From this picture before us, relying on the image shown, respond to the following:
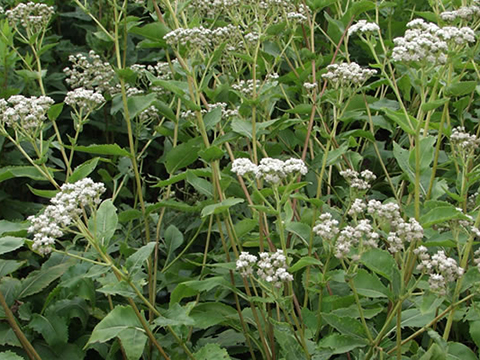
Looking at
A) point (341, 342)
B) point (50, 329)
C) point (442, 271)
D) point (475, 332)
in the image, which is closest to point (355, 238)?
point (442, 271)

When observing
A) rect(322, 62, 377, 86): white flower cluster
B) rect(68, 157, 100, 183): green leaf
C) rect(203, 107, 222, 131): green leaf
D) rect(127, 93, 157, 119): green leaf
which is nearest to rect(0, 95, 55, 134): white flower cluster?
rect(68, 157, 100, 183): green leaf

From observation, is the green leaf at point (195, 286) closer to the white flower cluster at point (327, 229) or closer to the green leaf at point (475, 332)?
the white flower cluster at point (327, 229)

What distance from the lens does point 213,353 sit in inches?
91.1

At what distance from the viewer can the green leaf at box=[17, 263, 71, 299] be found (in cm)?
282

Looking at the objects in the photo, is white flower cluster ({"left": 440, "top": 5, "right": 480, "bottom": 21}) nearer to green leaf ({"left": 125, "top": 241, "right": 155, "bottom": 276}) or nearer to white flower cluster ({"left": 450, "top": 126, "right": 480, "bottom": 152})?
white flower cluster ({"left": 450, "top": 126, "right": 480, "bottom": 152})

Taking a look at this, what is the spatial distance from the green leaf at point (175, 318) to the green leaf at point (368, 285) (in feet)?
2.24

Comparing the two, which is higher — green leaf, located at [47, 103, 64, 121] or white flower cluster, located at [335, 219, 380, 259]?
green leaf, located at [47, 103, 64, 121]

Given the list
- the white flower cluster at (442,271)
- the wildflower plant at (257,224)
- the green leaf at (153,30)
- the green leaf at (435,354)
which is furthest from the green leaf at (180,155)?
the green leaf at (435,354)

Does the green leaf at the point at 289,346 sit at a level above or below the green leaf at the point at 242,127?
below

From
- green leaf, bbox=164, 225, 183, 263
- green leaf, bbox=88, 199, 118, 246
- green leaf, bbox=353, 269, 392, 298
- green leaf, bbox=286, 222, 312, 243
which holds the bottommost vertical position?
green leaf, bbox=164, 225, 183, 263

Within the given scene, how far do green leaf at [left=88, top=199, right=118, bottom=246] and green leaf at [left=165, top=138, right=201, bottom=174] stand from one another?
597mm

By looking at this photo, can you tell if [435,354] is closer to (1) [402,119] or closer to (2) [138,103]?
(1) [402,119]

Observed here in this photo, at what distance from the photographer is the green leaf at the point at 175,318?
7.17 ft

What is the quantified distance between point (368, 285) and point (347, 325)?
194 mm
